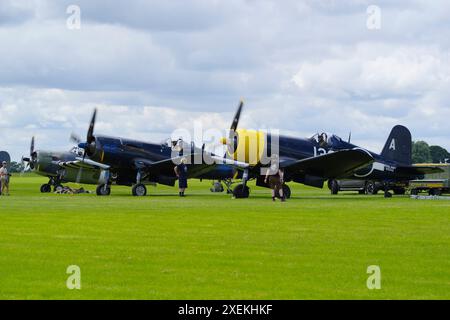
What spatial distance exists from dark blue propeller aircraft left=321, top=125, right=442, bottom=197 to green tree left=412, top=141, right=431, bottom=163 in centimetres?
12626

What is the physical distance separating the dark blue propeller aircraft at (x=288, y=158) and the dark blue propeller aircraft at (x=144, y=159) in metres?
2.31

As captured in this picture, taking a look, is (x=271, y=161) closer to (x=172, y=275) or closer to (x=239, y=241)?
(x=239, y=241)

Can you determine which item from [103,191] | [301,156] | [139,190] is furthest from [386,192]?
[103,191]

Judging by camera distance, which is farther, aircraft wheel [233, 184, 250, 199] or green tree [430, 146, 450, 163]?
green tree [430, 146, 450, 163]

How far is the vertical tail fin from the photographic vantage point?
42.9 metres

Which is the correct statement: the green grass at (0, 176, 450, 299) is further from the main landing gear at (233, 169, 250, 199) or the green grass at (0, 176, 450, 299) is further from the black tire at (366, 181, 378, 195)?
the black tire at (366, 181, 378, 195)

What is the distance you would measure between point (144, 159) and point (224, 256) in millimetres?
27711

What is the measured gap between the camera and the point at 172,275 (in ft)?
35.2

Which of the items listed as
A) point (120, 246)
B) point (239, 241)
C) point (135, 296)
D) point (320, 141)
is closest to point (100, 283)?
point (135, 296)

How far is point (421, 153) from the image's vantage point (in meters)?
173

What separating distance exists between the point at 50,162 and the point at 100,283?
38.6 m

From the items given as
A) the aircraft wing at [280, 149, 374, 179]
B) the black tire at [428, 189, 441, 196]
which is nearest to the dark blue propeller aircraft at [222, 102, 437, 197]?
the aircraft wing at [280, 149, 374, 179]

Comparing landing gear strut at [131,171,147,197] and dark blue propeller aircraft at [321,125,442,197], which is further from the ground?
dark blue propeller aircraft at [321,125,442,197]

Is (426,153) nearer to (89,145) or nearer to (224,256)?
(89,145)
